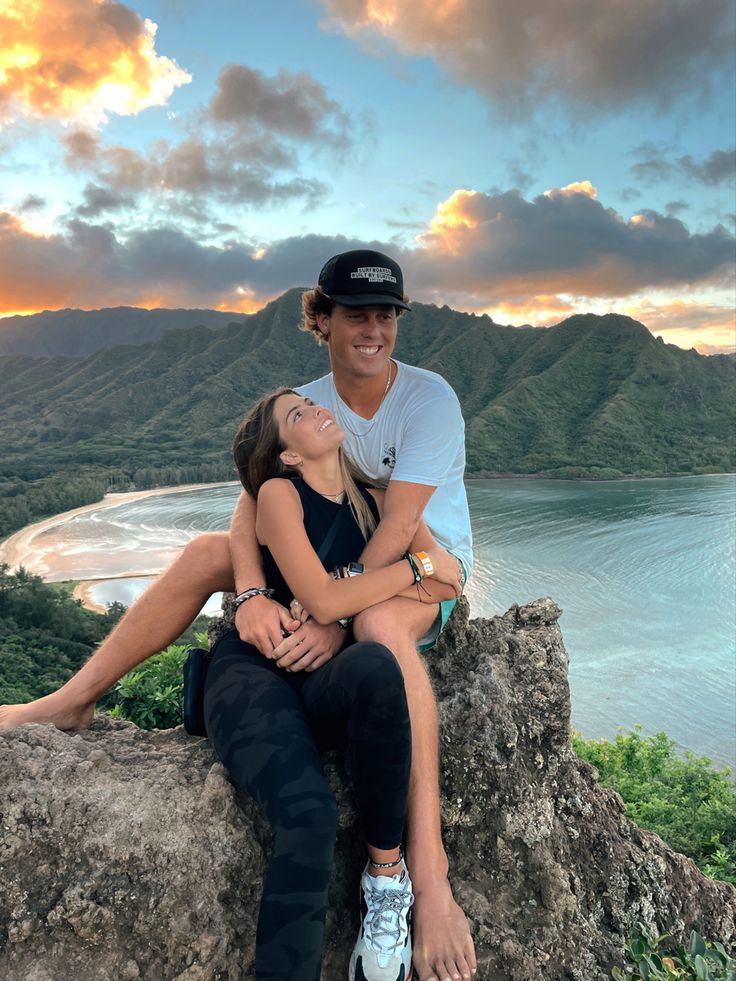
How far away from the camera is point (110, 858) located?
6.55ft

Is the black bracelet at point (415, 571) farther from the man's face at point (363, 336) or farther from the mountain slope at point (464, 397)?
the mountain slope at point (464, 397)

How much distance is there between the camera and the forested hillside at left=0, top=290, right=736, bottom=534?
234 feet

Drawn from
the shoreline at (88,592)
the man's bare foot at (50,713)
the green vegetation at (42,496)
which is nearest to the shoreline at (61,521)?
the shoreline at (88,592)

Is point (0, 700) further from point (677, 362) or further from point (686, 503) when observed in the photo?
point (677, 362)

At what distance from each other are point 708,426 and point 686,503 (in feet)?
101

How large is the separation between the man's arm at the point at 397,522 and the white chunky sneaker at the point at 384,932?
992mm

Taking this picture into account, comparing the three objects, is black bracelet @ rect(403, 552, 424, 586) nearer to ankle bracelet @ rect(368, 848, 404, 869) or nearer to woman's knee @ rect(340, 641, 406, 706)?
woman's knee @ rect(340, 641, 406, 706)

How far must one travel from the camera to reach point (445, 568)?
2496mm

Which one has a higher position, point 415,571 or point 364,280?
point 364,280

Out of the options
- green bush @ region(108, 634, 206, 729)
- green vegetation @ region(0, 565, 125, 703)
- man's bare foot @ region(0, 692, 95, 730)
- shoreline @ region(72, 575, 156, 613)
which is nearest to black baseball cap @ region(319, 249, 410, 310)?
man's bare foot @ region(0, 692, 95, 730)

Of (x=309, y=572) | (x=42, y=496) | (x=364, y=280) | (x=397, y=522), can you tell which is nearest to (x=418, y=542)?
(x=397, y=522)

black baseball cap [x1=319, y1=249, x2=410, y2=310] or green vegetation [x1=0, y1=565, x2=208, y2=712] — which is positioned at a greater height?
black baseball cap [x1=319, y1=249, x2=410, y2=310]

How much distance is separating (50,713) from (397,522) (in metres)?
1.48

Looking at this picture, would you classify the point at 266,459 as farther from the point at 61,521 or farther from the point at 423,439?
the point at 61,521
